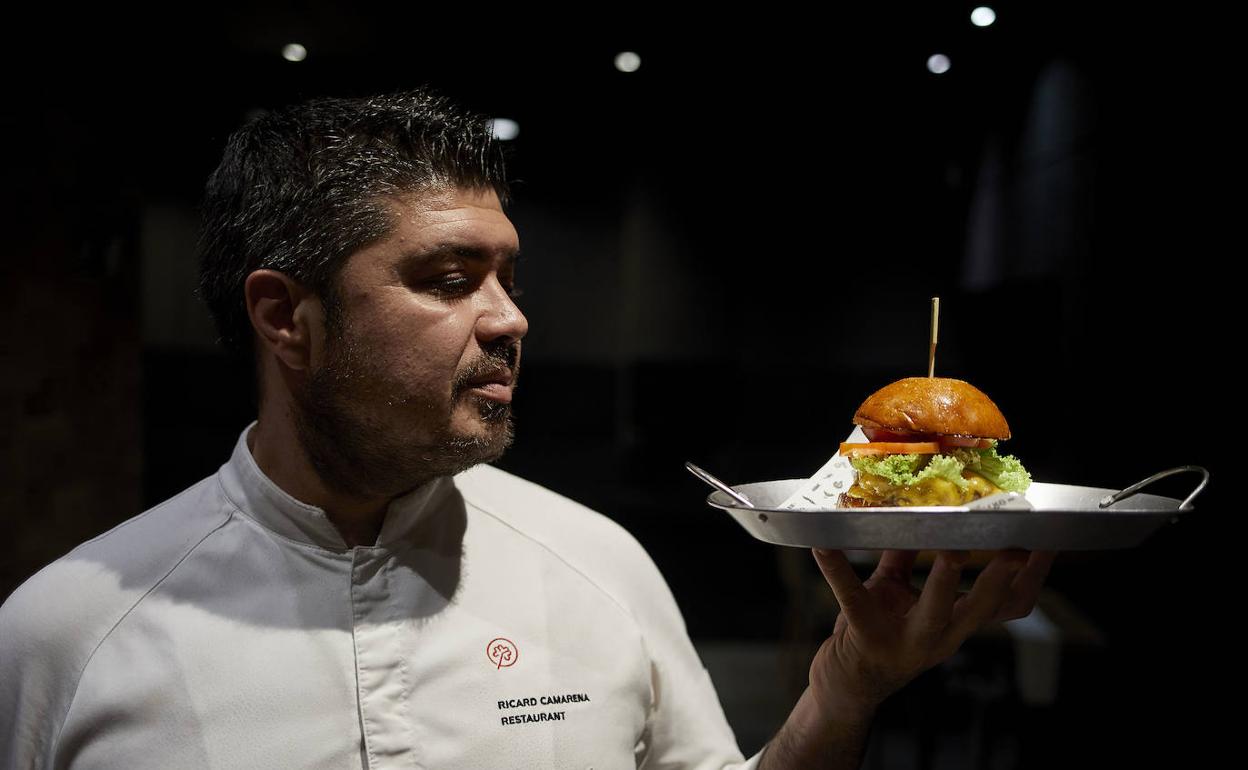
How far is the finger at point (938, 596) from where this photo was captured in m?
1.15

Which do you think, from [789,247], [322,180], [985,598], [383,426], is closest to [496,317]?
[383,426]

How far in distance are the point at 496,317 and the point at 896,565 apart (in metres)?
0.67

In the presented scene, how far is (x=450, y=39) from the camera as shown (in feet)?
8.92

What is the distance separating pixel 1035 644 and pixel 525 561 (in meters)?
2.09

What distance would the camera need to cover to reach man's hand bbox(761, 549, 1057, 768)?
3.91 ft

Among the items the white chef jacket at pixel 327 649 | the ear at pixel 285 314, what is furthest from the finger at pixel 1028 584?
the ear at pixel 285 314

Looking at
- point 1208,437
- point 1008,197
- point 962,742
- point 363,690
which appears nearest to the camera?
point 363,690

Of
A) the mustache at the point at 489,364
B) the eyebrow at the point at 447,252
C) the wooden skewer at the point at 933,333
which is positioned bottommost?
the mustache at the point at 489,364

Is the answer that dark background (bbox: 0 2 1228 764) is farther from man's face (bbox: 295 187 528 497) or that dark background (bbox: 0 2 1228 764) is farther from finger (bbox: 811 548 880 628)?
finger (bbox: 811 548 880 628)

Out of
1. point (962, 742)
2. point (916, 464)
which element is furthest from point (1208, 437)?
point (916, 464)

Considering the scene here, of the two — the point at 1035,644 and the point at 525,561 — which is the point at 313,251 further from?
the point at 1035,644

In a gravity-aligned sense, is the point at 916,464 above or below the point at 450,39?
below

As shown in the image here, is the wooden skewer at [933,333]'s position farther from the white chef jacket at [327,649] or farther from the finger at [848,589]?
the white chef jacket at [327,649]

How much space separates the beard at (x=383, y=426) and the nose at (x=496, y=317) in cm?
2
